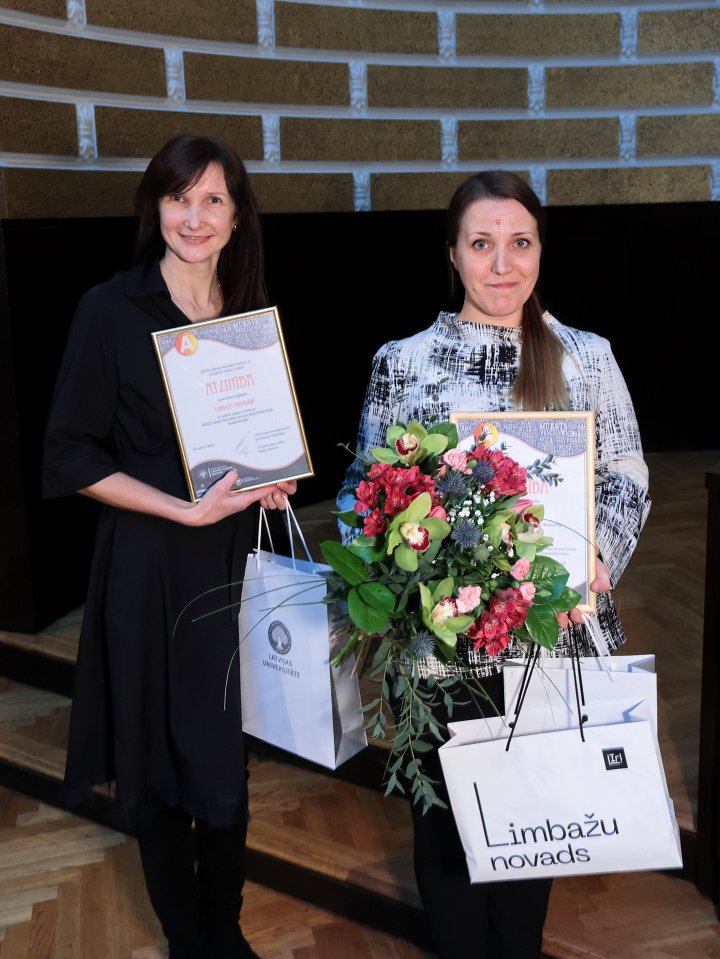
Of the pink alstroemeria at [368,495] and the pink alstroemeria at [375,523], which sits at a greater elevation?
the pink alstroemeria at [368,495]

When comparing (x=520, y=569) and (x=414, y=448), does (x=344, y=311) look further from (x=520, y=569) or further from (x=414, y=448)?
(x=520, y=569)

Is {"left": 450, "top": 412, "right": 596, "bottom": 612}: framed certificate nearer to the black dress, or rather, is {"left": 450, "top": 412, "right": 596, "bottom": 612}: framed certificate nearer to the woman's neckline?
the woman's neckline

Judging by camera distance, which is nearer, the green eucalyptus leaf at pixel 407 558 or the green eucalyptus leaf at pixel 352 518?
the green eucalyptus leaf at pixel 407 558

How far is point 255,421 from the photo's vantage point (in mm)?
1990

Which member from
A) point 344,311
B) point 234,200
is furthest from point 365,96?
point 234,200

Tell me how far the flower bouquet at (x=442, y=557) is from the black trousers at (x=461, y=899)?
41 cm

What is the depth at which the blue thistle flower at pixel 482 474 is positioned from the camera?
1601mm

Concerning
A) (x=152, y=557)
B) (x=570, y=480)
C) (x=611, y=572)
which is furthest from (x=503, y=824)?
(x=152, y=557)

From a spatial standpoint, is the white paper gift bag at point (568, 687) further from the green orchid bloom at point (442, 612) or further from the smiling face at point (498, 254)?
the smiling face at point (498, 254)

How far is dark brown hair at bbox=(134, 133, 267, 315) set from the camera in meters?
1.96

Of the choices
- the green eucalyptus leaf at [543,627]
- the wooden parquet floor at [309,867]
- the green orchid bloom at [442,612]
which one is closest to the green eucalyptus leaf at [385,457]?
the green orchid bloom at [442,612]

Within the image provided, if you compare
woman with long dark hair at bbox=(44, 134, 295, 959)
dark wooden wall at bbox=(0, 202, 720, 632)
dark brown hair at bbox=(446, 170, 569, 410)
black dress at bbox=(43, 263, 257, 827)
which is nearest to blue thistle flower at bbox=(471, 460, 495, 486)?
dark brown hair at bbox=(446, 170, 569, 410)

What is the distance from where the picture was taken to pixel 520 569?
1561 mm

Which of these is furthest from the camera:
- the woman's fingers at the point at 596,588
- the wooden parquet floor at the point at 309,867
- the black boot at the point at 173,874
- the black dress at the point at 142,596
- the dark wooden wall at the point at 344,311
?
the dark wooden wall at the point at 344,311
